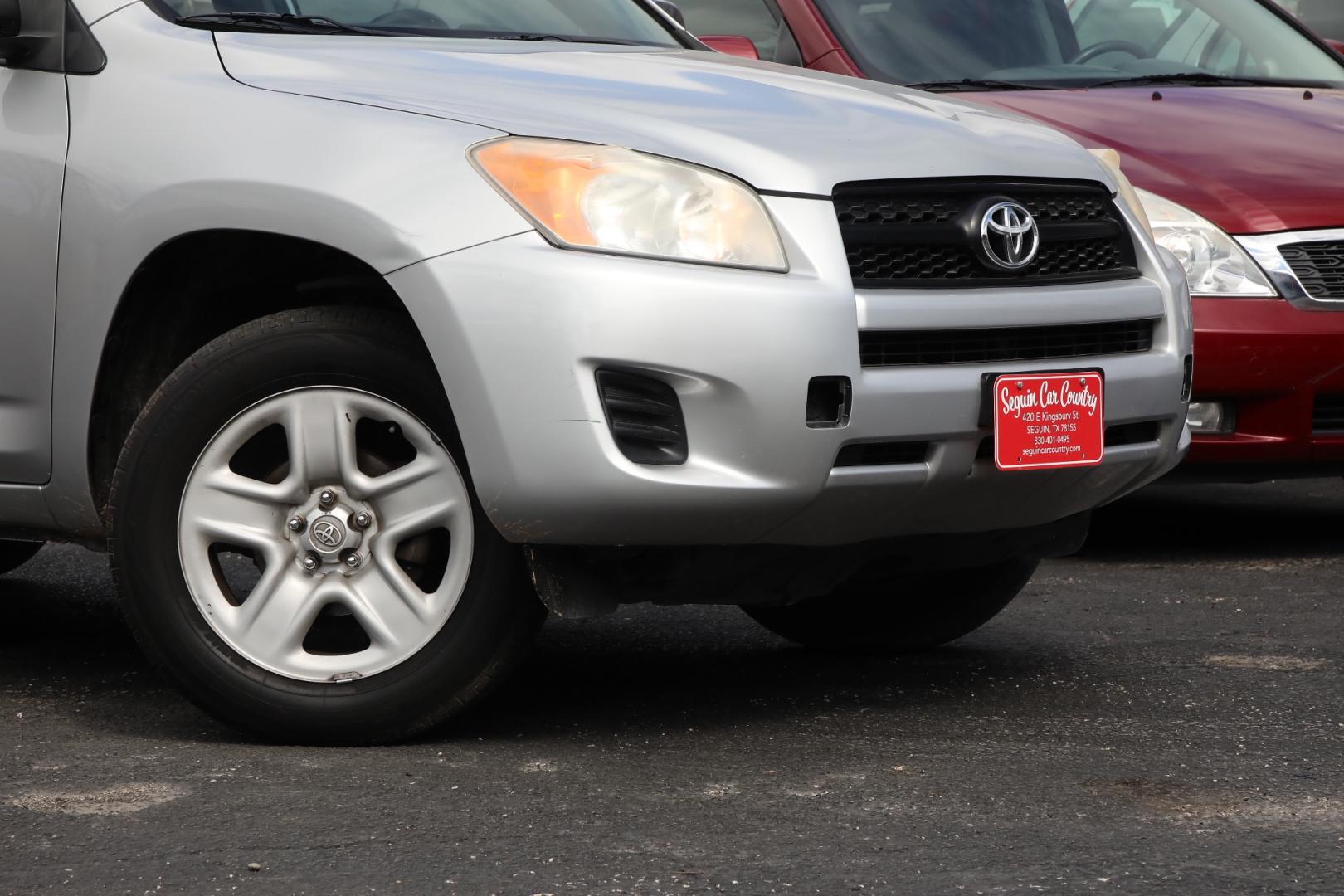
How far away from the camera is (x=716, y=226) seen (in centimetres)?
353

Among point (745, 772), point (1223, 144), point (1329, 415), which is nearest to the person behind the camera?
point (745, 772)

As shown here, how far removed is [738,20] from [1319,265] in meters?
2.18

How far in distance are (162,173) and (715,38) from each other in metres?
2.17

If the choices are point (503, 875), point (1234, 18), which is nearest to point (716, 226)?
point (503, 875)

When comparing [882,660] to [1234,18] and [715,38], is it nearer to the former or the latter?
[715,38]

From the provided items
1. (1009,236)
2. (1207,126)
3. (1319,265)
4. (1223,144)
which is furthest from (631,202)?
(1207,126)

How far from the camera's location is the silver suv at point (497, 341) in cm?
348

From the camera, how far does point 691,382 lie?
345cm

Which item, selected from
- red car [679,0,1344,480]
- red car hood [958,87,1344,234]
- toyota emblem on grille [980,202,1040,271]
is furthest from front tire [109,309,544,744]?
red car hood [958,87,1344,234]

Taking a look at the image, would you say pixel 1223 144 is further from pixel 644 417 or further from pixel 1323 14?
pixel 1323 14

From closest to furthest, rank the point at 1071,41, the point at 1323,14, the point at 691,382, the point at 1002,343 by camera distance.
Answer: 1. the point at 691,382
2. the point at 1002,343
3. the point at 1071,41
4. the point at 1323,14

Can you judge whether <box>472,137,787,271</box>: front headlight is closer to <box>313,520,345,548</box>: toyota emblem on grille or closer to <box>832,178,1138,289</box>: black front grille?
<box>832,178,1138,289</box>: black front grille

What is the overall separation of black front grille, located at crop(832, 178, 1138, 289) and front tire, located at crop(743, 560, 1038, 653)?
0.94 m

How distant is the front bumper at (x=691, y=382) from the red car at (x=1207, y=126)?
2.17 m
